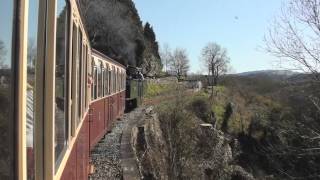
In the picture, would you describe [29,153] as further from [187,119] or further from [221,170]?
[187,119]

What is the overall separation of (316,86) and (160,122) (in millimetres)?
15032

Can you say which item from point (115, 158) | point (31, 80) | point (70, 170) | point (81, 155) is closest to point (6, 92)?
point (31, 80)

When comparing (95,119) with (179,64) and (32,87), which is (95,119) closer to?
(32,87)

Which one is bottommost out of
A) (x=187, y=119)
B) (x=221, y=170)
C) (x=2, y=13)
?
(x=221, y=170)

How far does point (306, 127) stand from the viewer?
1596cm

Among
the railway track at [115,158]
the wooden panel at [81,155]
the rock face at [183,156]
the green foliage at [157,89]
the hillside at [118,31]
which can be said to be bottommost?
the rock face at [183,156]

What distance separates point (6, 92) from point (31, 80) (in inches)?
17.3

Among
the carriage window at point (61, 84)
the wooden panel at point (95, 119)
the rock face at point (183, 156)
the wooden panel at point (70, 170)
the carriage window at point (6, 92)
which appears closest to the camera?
the carriage window at point (6, 92)

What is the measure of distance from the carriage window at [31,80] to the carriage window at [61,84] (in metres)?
0.63

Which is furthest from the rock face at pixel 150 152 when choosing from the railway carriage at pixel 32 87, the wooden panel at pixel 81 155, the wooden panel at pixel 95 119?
the railway carriage at pixel 32 87

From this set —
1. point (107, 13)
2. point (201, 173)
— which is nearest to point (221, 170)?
point (201, 173)

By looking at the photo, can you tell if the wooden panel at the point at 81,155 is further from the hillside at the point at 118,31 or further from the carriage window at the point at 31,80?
the hillside at the point at 118,31

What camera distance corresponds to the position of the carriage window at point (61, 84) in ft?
9.33

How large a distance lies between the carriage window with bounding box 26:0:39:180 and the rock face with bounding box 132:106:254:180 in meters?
15.0
